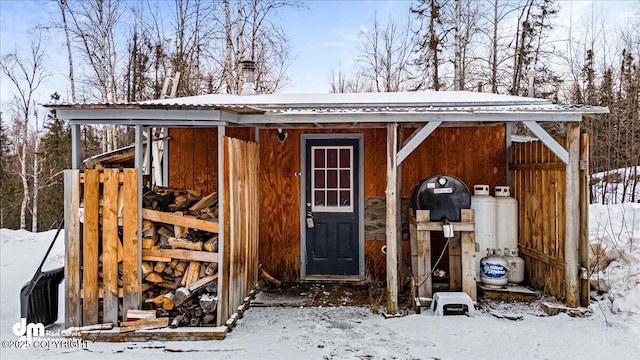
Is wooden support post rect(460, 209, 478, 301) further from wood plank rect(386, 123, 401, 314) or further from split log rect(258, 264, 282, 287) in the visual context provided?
split log rect(258, 264, 282, 287)

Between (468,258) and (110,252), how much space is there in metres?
3.70

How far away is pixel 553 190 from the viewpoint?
484 cm

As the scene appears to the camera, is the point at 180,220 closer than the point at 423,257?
Yes

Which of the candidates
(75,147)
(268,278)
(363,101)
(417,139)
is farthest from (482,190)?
(75,147)

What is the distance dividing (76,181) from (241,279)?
6.35 ft

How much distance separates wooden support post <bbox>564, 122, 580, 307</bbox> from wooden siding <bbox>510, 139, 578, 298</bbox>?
0.11 meters

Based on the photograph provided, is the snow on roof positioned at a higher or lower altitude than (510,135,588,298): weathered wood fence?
higher

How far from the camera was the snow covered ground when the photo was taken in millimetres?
3641

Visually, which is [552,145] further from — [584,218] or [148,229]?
[148,229]

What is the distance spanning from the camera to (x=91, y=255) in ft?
13.6

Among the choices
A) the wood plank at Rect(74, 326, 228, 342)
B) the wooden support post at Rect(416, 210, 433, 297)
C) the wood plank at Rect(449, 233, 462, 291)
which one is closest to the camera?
the wood plank at Rect(74, 326, 228, 342)

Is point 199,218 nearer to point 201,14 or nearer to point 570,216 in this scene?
point 570,216

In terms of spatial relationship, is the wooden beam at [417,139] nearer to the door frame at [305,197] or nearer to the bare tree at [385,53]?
the door frame at [305,197]

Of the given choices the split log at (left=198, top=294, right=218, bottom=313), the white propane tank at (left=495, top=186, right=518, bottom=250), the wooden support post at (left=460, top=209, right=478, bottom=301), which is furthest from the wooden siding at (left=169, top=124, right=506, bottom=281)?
the split log at (left=198, top=294, right=218, bottom=313)
